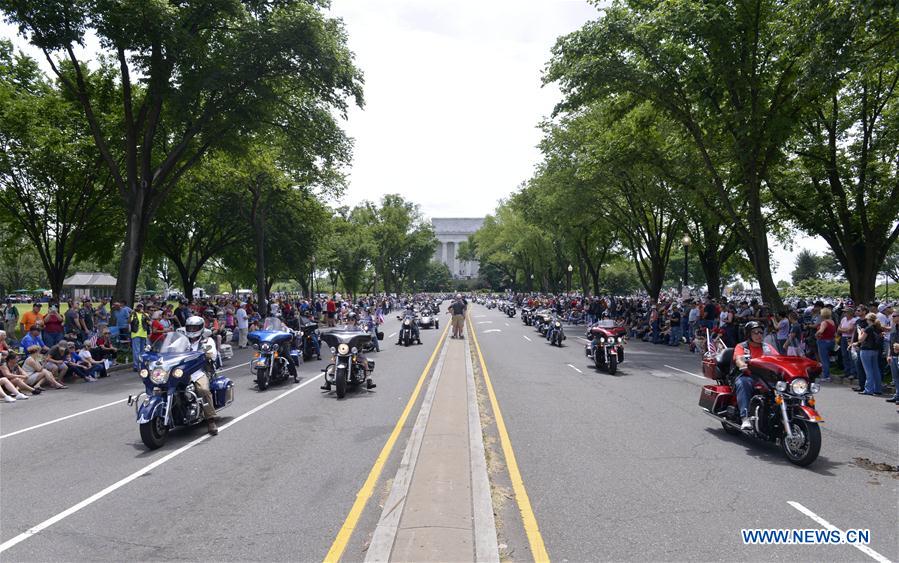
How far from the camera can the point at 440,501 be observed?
5562 mm

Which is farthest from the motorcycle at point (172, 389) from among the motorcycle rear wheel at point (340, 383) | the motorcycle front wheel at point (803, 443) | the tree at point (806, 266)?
the tree at point (806, 266)

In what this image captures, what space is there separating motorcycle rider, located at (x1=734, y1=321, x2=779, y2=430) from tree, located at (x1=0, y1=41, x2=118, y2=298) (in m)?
26.0

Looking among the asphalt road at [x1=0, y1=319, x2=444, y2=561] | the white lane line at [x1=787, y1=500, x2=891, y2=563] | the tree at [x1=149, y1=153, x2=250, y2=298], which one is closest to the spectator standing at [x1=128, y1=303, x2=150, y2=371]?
the asphalt road at [x1=0, y1=319, x2=444, y2=561]

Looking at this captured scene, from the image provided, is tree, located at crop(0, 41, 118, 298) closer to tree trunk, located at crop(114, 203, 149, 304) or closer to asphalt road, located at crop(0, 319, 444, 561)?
tree trunk, located at crop(114, 203, 149, 304)

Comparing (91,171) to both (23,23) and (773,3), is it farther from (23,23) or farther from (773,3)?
(773,3)

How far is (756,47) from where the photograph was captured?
19.3 meters

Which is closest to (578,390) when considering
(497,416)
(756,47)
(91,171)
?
(497,416)

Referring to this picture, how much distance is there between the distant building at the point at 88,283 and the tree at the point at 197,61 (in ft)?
263

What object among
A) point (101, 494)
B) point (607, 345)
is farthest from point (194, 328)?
point (607, 345)

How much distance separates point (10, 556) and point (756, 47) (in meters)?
22.1

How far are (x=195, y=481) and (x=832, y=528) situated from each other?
6.13 meters

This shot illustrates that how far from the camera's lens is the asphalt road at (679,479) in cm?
472

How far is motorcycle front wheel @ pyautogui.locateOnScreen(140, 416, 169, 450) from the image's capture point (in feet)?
25.2

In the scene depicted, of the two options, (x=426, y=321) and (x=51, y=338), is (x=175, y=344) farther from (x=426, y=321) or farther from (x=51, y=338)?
(x=426, y=321)
